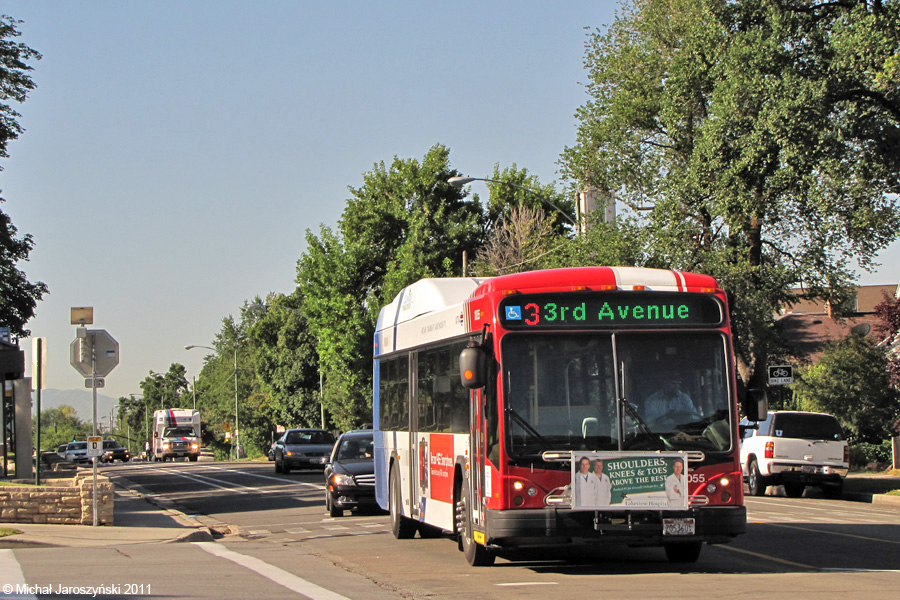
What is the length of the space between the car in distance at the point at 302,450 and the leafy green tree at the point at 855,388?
16337mm

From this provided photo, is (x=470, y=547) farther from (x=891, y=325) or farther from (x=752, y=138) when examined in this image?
(x=891, y=325)

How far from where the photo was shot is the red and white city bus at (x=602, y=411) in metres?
10.6

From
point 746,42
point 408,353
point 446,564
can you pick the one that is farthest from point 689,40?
point 446,564

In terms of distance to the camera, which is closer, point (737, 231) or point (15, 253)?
point (737, 231)

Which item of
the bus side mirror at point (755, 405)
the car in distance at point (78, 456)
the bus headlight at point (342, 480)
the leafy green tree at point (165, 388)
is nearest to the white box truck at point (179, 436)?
the car in distance at point (78, 456)

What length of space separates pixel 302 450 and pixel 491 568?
27.7 m

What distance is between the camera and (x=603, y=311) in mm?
11117

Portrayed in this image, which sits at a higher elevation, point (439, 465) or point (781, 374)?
point (781, 374)

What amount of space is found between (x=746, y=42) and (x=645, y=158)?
7.37m

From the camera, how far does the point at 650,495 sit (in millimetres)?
10609

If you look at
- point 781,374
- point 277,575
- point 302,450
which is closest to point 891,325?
point 781,374

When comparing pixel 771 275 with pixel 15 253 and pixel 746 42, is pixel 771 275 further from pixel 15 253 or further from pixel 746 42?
pixel 15 253

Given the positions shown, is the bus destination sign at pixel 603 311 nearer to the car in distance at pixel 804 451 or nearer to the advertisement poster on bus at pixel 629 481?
the advertisement poster on bus at pixel 629 481

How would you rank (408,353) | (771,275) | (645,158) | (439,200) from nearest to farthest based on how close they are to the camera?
(408,353), (771,275), (645,158), (439,200)
